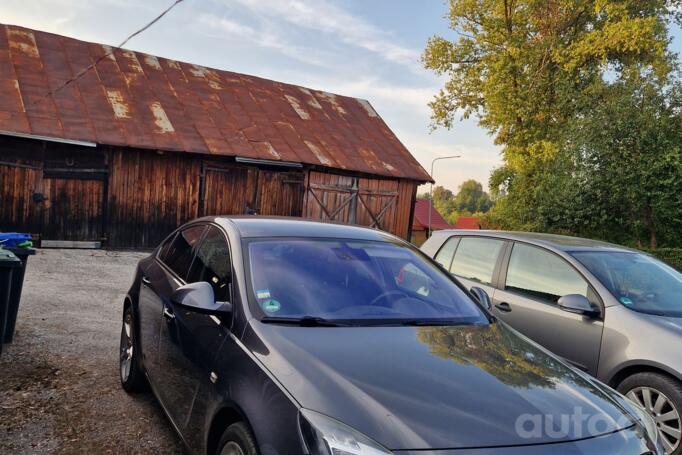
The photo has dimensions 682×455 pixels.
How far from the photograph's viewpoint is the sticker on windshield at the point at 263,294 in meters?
2.63

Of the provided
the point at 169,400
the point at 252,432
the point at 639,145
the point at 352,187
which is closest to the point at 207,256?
the point at 169,400

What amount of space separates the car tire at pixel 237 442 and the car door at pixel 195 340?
0.31 metres

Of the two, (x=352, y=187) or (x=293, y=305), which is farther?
(x=352, y=187)

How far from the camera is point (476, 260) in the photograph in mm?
5402

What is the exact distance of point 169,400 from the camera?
311 cm

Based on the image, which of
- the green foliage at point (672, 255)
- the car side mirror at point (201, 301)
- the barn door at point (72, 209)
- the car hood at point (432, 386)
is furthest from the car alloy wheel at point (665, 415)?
the green foliage at point (672, 255)

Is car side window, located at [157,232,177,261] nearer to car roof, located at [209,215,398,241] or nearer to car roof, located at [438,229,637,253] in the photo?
car roof, located at [209,215,398,241]

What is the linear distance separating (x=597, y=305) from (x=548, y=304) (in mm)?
433

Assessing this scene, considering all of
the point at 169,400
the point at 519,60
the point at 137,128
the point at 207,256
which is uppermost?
the point at 519,60

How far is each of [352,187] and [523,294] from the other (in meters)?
13.1

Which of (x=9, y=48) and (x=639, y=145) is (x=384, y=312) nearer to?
(x=9, y=48)

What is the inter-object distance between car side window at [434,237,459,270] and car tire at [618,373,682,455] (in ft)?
7.67

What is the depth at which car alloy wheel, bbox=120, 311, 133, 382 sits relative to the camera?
4.10m

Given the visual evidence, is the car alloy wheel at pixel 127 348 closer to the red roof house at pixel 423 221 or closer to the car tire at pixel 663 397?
the car tire at pixel 663 397
